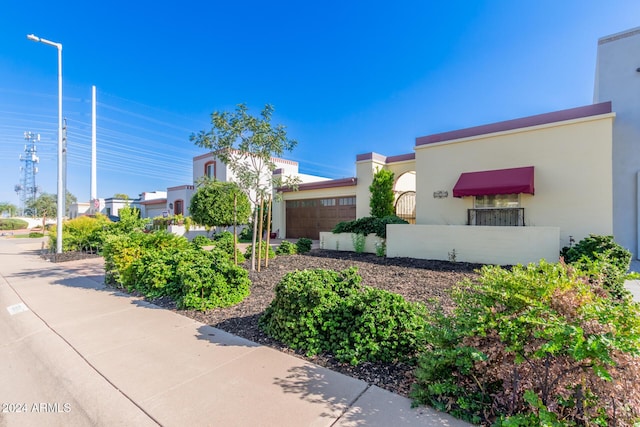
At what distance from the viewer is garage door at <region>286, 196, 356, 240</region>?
15.5 metres

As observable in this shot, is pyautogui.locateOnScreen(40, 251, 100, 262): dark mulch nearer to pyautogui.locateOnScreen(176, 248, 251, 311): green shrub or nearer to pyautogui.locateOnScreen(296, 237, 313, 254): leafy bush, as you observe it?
pyautogui.locateOnScreen(296, 237, 313, 254): leafy bush

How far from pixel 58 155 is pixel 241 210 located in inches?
290

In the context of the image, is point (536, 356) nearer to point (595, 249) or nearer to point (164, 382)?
point (164, 382)

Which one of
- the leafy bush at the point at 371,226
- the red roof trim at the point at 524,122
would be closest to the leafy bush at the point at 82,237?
the leafy bush at the point at 371,226

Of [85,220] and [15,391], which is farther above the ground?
[85,220]

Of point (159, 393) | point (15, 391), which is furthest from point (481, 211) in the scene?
point (15, 391)

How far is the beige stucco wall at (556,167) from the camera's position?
810cm

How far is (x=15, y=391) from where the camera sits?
8.86ft

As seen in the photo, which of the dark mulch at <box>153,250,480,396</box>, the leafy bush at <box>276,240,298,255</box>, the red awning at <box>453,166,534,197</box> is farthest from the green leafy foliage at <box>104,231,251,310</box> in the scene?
the red awning at <box>453,166,534,197</box>

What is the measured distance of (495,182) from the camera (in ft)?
29.8

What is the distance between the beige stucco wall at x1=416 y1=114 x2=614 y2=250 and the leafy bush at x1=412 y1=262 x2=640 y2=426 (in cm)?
809

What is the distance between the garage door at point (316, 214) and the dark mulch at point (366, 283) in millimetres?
5165

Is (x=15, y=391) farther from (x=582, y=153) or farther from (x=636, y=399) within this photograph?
(x=582, y=153)

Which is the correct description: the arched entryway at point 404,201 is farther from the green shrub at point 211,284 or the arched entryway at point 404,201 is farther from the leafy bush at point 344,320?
the leafy bush at point 344,320
